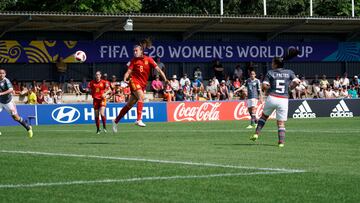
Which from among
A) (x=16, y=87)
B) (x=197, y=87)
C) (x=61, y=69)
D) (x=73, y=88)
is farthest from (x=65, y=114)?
(x=197, y=87)

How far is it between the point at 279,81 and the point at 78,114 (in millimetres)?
22792

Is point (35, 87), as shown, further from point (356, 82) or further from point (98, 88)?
point (356, 82)

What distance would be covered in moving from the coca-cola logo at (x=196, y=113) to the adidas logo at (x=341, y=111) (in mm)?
7061

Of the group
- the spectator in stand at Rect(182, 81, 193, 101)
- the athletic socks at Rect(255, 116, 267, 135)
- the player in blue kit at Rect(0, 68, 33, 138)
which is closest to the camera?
the athletic socks at Rect(255, 116, 267, 135)

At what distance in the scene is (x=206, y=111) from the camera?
4234 cm

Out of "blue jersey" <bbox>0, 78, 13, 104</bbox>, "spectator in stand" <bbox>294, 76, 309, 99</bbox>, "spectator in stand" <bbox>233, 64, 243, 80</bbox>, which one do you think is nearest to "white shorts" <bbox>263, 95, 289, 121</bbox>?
"blue jersey" <bbox>0, 78, 13, 104</bbox>

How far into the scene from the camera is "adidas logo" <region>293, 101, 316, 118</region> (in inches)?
1745

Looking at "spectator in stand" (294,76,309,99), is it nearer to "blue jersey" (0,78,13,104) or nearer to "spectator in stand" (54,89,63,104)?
"spectator in stand" (54,89,63,104)

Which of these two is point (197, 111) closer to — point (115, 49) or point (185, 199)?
point (115, 49)

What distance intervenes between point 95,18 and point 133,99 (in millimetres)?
24556

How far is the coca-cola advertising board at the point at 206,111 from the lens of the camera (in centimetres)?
4191

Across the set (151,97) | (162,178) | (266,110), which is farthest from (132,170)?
(151,97)

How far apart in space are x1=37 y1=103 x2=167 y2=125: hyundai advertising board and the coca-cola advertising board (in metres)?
0.86

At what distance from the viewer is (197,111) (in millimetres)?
42125
